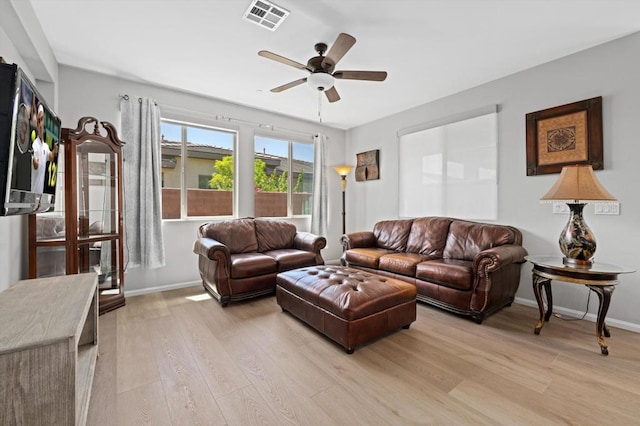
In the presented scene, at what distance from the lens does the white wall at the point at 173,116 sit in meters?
3.04

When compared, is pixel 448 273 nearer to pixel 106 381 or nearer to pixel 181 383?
pixel 181 383

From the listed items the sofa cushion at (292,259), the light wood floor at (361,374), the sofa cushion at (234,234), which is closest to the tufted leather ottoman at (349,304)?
the light wood floor at (361,374)

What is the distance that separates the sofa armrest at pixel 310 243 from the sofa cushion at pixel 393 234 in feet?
3.04

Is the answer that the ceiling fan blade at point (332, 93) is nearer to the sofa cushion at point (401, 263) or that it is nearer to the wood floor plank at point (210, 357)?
the sofa cushion at point (401, 263)

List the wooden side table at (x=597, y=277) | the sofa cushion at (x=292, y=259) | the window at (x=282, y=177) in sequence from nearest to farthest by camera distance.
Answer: the wooden side table at (x=597, y=277) < the sofa cushion at (x=292, y=259) < the window at (x=282, y=177)

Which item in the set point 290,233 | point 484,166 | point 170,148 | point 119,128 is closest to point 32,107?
point 119,128

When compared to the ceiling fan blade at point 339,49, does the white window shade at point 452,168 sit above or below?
below

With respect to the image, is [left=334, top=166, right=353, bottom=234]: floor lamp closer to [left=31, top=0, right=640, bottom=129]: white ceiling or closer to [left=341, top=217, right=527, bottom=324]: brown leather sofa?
[left=341, top=217, right=527, bottom=324]: brown leather sofa

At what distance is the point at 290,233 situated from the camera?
4164 mm

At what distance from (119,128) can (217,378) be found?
3.07 metres

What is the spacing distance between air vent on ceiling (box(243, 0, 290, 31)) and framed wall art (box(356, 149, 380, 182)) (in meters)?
2.89

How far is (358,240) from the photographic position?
13.4ft

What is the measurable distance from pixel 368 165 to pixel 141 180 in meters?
3.47

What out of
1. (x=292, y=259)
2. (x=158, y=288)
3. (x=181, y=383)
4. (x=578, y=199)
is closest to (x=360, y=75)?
(x=578, y=199)
